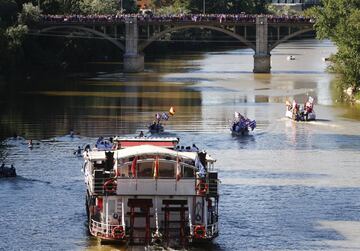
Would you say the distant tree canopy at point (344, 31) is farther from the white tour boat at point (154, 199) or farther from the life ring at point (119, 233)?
the life ring at point (119, 233)

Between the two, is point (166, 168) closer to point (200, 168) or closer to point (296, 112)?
point (200, 168)

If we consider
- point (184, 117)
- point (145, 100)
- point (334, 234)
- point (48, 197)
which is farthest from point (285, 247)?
point (145, 100)

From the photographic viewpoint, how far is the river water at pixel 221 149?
49.2m

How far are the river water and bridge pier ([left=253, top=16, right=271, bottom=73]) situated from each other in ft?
4.48

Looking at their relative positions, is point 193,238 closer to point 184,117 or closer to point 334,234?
point 334,234

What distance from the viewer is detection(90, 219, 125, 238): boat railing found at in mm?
45094

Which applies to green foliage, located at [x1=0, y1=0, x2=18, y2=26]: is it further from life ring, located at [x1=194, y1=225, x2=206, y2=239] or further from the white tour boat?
life ring, located at [x1=194, y1=225, x2=206, y2=239]

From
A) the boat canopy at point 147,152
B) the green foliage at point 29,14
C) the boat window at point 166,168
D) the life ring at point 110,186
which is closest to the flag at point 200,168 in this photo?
the boat canopy at point 147,152

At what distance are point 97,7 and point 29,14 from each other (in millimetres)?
26029

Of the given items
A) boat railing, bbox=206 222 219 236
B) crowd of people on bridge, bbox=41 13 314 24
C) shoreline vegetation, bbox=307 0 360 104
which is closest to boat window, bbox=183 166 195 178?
boat railing, bbox=206 222 219 236

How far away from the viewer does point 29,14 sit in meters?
136

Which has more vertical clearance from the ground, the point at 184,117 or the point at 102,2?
the point at 102,2

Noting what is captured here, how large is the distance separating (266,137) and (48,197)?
25534 millimetres

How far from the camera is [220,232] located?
4875 centimetres
